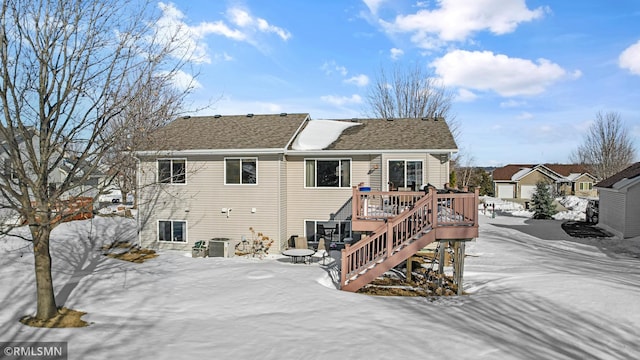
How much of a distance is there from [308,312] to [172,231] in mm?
10465

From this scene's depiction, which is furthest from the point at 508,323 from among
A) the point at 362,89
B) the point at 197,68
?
the point at 362,89

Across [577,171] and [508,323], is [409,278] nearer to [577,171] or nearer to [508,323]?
[508,323]

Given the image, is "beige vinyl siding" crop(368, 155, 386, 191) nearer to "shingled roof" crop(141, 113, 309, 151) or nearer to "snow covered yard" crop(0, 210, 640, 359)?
"shingled roof" crop(141, 113, 309, 151)

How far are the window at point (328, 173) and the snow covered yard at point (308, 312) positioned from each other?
4061mm

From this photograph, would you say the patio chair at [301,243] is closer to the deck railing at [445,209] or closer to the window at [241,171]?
the window at [241,171]

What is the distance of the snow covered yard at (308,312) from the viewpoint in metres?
6.33

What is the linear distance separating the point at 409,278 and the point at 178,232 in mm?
10631

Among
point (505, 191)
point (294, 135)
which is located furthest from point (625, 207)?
point (505, 191)

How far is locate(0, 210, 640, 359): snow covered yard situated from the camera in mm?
6332

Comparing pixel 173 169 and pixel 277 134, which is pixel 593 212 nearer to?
pixel 277 134

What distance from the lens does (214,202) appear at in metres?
15.9

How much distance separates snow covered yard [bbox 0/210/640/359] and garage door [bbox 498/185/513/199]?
38066mm

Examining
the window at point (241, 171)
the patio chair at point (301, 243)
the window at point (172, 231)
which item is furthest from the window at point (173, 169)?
the patio chair at point (301, 243)

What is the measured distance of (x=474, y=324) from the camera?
24.7ft
